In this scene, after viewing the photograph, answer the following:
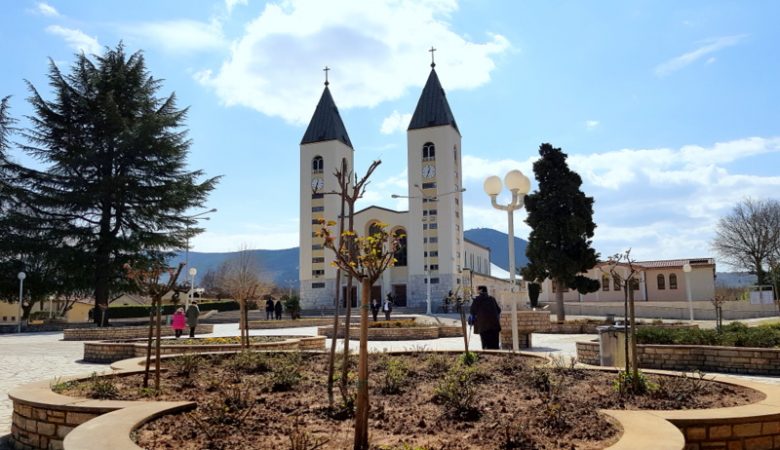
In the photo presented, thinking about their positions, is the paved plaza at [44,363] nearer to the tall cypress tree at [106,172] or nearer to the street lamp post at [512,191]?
the street lamp post at [512,191]

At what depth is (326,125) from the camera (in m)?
62.8

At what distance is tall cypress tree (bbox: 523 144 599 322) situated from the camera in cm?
2955

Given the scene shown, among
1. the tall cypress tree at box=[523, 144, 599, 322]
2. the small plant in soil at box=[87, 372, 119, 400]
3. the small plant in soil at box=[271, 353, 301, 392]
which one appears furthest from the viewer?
the tall cypress tree at box=[523, 144, 599, 322]

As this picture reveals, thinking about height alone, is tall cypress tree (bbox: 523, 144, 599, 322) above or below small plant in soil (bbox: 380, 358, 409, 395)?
above

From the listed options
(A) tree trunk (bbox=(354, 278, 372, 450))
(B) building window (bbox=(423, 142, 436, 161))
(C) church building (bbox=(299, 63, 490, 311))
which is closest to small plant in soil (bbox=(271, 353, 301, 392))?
(A) tree trunk (bbox=(354, 278, 372, 450))

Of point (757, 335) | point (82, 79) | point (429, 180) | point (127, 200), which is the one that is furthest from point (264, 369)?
point (429, 180)

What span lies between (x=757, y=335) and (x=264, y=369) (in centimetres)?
897

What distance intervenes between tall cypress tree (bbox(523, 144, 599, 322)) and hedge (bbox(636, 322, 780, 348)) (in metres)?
17.7

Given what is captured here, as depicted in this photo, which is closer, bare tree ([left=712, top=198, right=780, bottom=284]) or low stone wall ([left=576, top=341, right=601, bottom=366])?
low stone wall ([left=576, top=341, right=601, bottom=366])

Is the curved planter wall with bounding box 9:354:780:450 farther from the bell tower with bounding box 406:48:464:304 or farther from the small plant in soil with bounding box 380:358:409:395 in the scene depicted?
the bell tower with bounding box 406:48:464:304

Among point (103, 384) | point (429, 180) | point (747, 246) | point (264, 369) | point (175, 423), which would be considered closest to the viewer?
point (175, 423)

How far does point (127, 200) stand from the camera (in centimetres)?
3475

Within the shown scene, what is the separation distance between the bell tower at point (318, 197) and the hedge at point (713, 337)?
Result: 46771 mm

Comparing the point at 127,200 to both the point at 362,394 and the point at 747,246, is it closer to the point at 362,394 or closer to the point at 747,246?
the point at 362,394
